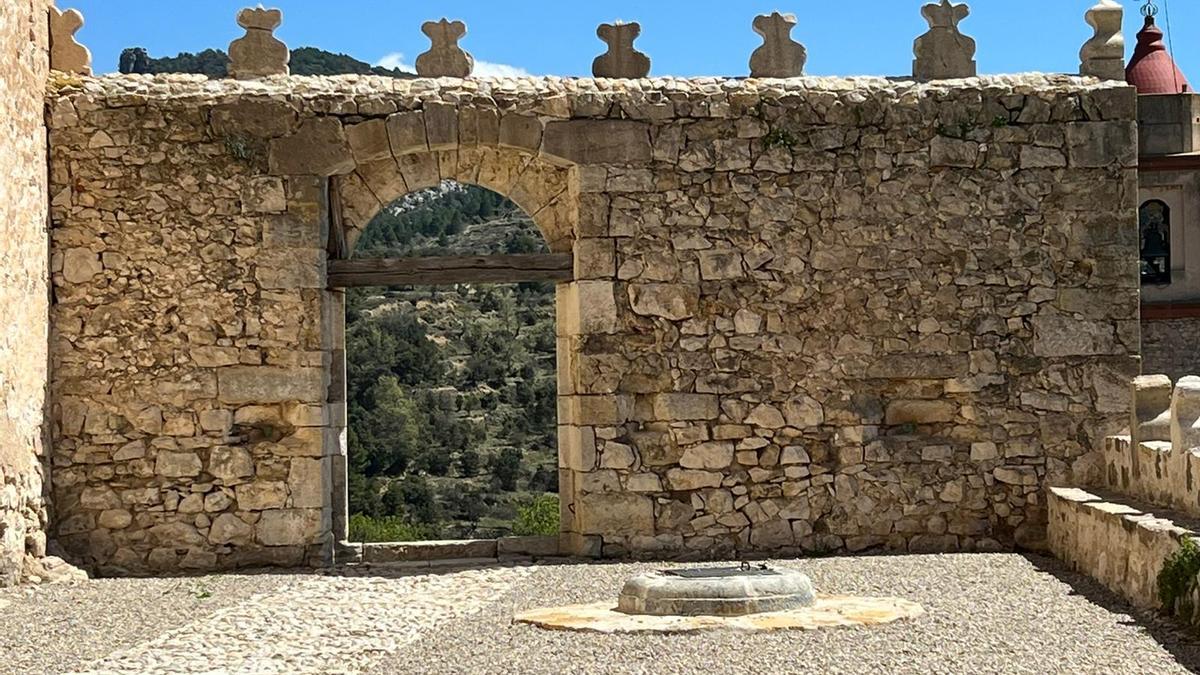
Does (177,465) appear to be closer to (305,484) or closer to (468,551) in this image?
(305,484)

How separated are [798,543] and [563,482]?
5.72 feet

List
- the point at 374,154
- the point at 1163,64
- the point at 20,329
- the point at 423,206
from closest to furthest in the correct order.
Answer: the point at 20,329 → the point at 374,154 → the point at 1163,64 → the point at 423,206

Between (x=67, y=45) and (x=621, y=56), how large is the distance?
396cm

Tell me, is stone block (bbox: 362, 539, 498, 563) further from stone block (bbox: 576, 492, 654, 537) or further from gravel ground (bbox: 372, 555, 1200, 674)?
gravel ground (bbox: 372, 555, 1200, 674)

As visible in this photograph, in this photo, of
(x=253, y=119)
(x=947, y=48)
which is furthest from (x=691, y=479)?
(x=253, y=119)

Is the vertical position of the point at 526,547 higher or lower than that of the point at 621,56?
lower

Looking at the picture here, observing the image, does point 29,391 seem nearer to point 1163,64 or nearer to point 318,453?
point 318,453

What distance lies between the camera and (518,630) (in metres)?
8.07

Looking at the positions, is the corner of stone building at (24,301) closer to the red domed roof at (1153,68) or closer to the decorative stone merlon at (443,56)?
the decorative stone merlon at (443,56)

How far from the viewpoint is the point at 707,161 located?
1135 centimetres

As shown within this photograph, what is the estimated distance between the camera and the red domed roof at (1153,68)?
17672mm

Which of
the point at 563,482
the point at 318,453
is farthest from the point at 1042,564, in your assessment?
the point at 318,453

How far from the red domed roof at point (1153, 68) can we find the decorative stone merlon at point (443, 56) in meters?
9.10


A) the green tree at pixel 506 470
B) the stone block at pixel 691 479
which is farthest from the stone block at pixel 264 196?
the green tree at pixel 506 470
